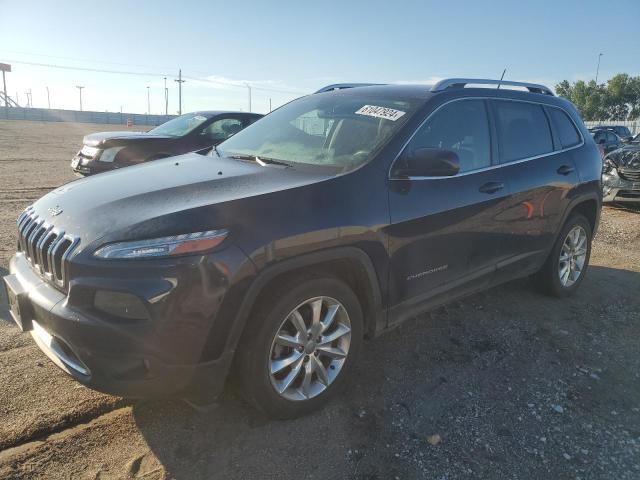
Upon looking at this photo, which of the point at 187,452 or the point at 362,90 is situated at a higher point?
the point at 362,90

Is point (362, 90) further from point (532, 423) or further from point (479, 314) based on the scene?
point (532, 423)

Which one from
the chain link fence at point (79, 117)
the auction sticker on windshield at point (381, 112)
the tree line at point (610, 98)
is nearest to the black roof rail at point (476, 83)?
the auction sticker on windshield at point (381, 112)

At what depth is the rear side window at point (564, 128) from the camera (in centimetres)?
451

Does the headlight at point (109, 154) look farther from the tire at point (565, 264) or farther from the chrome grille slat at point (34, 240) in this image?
the tire at point (565, 264)

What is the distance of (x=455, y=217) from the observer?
3.27 meters

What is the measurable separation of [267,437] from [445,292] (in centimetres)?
154

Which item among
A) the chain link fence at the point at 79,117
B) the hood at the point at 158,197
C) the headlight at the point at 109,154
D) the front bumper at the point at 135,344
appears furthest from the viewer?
the chain link fence at the point at 79,117

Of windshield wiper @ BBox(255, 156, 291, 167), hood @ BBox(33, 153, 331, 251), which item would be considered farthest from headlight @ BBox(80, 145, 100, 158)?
windshield wiper @ BBox(255, 156, 291, 167)

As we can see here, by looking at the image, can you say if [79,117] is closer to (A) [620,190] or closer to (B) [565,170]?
(A) [620,190]

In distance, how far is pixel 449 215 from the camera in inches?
127

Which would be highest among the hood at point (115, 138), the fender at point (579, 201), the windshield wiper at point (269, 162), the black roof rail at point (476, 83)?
the black roof rail at point (476, 83)

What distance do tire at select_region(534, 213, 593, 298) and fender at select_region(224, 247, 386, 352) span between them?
7.98ft

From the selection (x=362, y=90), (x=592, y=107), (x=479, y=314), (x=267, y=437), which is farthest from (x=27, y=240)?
(x=592, y=107)

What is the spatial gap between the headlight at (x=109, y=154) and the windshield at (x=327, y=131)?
16.3ft
